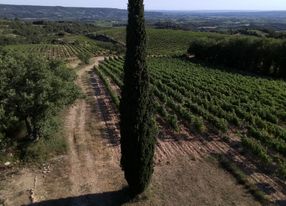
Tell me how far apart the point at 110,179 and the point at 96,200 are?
204 cm

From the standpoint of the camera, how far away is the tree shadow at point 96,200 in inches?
671

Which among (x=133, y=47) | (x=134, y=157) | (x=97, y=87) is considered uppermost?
(x=133, y=47)

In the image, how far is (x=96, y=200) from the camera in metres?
17.3

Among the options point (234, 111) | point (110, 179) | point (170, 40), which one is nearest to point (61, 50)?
point (170, 40)

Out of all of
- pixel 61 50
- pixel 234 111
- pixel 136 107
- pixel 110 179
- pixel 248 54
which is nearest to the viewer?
pixel 136 107

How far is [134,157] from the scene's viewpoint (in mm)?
16562

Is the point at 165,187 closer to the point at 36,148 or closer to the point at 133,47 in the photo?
the point at 133,47

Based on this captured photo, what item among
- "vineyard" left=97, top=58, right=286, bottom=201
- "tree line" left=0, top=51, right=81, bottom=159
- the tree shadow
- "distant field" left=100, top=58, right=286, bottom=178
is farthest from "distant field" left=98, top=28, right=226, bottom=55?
the tree shadow

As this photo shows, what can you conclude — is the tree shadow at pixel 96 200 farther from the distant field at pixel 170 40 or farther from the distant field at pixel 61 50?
the distant field at pixel 170 40

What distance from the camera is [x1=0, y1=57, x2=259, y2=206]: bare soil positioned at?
17188mm

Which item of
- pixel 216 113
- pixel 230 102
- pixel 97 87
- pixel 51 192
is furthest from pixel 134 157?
pixel 97 87

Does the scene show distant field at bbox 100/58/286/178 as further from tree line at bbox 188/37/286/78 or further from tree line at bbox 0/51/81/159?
tree line at bbox 188/37/286/78

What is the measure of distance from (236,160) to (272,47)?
43.4m

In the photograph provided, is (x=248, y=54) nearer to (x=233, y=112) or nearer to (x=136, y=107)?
(x=233, y=112)
